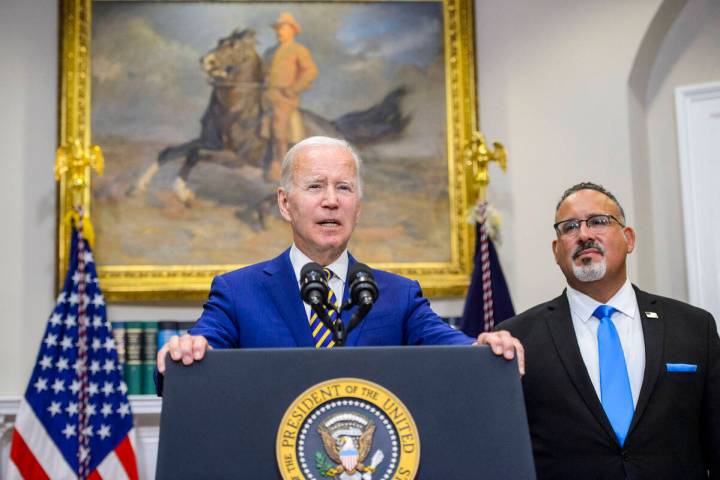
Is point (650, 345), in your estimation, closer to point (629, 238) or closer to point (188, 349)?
point (629, 238)

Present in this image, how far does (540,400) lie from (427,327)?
3.38 feet

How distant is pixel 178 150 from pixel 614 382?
3.77m

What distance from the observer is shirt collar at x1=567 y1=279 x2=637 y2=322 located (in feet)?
11.4

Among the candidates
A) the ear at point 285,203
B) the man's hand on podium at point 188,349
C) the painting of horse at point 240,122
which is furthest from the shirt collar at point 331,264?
the painting of horse at point 240,122

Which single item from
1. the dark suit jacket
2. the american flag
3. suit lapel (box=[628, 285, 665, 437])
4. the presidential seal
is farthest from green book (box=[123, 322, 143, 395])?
the presidential seal

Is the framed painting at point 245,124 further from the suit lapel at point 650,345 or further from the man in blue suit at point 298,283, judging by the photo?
the man in blue suit at point 298,283

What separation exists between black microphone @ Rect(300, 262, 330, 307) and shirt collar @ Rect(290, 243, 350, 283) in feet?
1.48

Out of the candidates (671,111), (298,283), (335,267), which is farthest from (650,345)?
(671,111)

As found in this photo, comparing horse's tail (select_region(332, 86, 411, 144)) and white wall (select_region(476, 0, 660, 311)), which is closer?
white wall (select_region(476, 0, 660, 311))

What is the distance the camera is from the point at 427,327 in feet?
8.20

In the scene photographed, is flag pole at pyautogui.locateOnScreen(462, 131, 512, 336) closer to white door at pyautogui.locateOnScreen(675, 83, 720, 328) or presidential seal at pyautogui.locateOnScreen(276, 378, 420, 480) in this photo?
white door at pyautogui.locateOnScreen(675, 83, 720, 328)

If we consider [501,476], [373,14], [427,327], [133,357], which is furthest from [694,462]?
[373,14]

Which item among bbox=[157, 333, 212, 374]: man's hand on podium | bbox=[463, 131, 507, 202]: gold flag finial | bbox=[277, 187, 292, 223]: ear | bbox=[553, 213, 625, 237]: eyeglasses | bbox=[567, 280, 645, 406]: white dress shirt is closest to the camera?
bbox=[157, 333, 212, 374]: man's hand on podium

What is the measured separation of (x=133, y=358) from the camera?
559 centimetres
